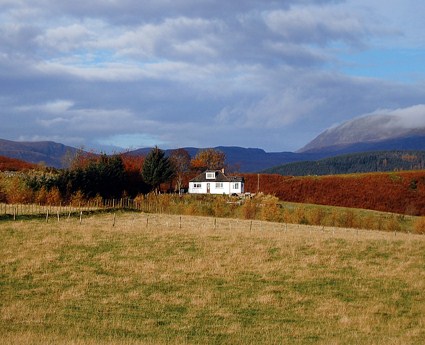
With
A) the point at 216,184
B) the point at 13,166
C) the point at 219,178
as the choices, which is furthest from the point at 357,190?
the point at 13,166

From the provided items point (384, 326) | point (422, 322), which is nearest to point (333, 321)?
point (384, 326)

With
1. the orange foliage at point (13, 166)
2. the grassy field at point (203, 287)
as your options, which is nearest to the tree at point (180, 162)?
the orange foliage at point (13, 166)

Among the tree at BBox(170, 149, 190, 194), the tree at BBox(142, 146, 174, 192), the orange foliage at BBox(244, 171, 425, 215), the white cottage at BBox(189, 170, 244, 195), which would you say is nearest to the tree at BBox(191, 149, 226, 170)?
the tree at BBox(170, 149, 190, 194)

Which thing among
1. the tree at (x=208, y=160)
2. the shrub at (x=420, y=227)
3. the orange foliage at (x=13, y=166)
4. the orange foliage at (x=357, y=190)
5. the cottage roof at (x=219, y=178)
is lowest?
the shrub at (x=420, y=227)

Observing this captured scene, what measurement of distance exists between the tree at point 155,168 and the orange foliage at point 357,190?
2980 cm

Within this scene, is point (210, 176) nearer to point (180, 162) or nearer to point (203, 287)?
point (180, 162)

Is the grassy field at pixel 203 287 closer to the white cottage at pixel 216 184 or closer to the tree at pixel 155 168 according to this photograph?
the tree at pixel 155 168

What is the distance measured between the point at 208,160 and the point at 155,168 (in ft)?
239

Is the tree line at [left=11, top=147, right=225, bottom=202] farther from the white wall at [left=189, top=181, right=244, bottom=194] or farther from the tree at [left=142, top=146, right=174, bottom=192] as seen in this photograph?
the white wall at [left=189, top=181, right=244, bottom=194]

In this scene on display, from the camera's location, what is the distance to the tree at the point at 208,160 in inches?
6919

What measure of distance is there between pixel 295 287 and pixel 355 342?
36.1 ft

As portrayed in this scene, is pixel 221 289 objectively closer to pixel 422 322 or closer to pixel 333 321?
pixel 333 321

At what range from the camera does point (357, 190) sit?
132625mm

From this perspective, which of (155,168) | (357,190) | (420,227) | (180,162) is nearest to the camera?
(420,227)
